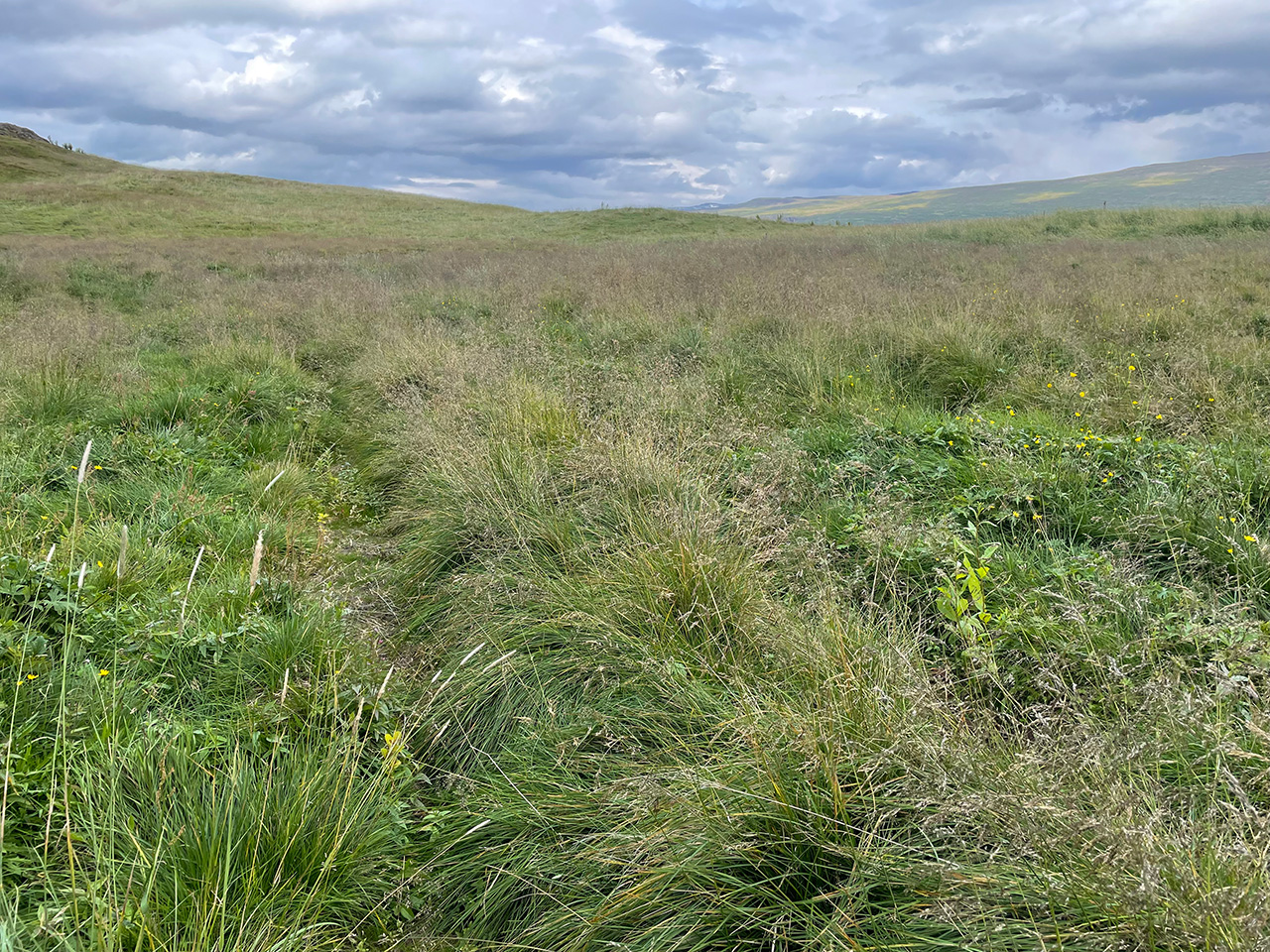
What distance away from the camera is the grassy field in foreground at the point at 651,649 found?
60.5 inches

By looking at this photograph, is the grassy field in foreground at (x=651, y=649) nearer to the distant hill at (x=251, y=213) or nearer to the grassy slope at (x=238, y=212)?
the distant hill at (x=251, y=213)


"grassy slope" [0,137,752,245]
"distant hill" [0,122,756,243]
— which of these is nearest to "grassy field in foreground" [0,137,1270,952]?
"distant hill" [0,122,756,243]

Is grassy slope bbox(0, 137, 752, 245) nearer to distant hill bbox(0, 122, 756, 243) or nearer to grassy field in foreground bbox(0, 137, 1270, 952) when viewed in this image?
distant hill bbox(0, 122, 756, 243)

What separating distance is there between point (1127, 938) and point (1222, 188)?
630 feet

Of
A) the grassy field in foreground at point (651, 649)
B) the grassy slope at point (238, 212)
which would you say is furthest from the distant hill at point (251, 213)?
the grassy field in foreground at point (651, 649)

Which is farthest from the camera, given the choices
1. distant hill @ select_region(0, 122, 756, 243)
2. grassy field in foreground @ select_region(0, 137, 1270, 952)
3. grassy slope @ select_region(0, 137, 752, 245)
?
grassy slope @ select_region(0, 137, 752, 245)

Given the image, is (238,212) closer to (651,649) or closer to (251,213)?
(251,213)

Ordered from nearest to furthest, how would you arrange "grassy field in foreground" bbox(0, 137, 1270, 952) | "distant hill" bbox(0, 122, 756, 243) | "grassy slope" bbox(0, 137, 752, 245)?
"grassy field in foreground" bbox(0, 137, 1270, 952), "distant hill" bbox(0, 122, 756, 243), "grassy slope" bbox(0, 137, 752, 245)

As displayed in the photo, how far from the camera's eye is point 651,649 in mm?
2482

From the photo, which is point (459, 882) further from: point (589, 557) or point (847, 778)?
point (589, 557)

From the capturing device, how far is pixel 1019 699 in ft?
7.84

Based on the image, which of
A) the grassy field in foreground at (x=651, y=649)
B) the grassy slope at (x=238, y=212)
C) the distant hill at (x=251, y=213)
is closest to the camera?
the grassy field in foreground at (x=651, y=649)

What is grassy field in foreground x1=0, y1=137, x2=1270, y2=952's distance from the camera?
154 centimetres

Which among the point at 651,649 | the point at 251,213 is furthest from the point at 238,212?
the point at 651,649
